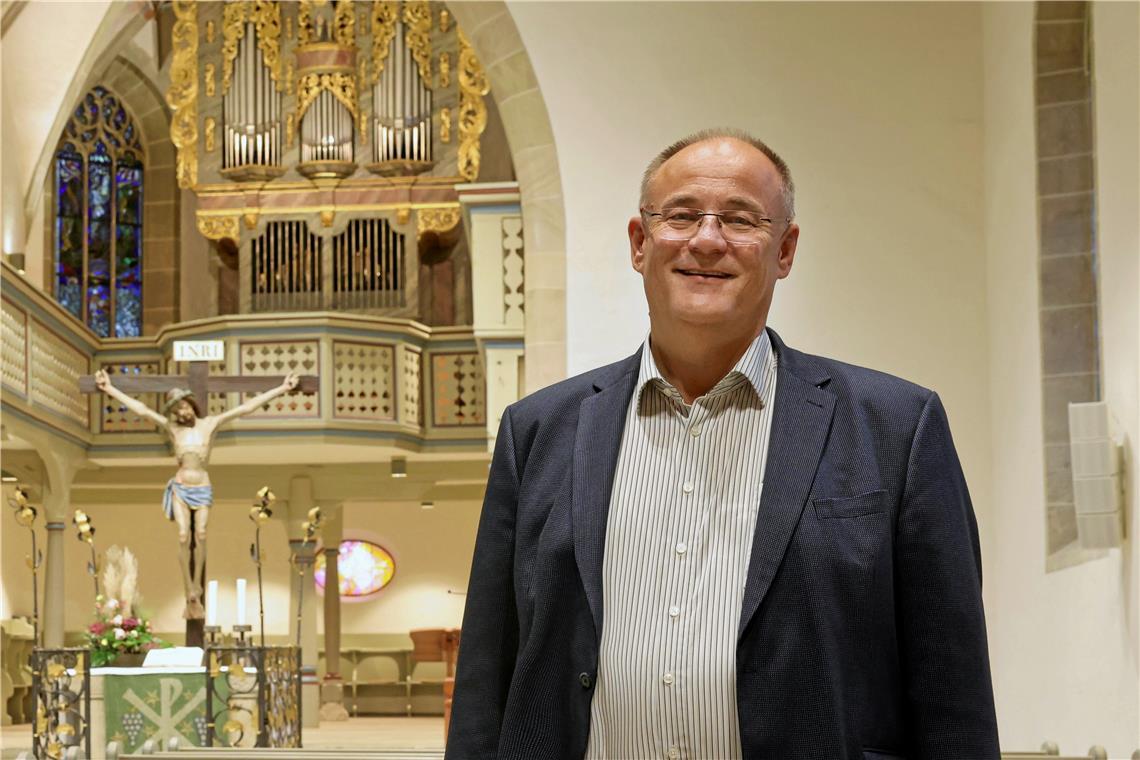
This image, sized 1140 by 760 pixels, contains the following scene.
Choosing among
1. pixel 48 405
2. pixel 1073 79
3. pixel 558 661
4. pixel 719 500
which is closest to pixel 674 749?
pixel 558 661

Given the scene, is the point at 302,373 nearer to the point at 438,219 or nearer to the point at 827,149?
the point at 438,219

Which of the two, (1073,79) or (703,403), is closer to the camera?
(703,403)

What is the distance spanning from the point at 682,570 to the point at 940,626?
1.07 ft

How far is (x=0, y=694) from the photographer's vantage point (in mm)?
17375

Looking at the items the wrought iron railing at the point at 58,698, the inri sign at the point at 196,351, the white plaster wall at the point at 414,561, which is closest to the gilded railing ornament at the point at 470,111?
the inri sign at the point at 196,351

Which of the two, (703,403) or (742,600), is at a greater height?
(703,403)

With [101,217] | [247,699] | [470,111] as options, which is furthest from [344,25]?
[247,699]

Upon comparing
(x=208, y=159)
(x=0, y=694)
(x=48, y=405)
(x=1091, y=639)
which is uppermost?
(x=208, y=159)

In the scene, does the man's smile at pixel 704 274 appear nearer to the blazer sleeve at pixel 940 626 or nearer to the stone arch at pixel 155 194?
the blazer sleeve at pixel 940 626

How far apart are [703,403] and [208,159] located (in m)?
17.3

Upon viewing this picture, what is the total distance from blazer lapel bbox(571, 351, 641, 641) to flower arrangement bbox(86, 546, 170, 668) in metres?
8.28

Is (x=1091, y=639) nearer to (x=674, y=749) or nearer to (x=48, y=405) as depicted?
(x=674, y=749)

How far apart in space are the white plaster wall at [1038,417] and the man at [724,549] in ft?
13.3

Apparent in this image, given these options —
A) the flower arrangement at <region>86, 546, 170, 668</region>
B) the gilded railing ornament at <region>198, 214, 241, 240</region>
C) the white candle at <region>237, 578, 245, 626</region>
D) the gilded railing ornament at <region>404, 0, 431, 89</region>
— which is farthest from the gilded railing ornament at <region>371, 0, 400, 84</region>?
the white candle at <region>237, 578, 245, 626</region>
